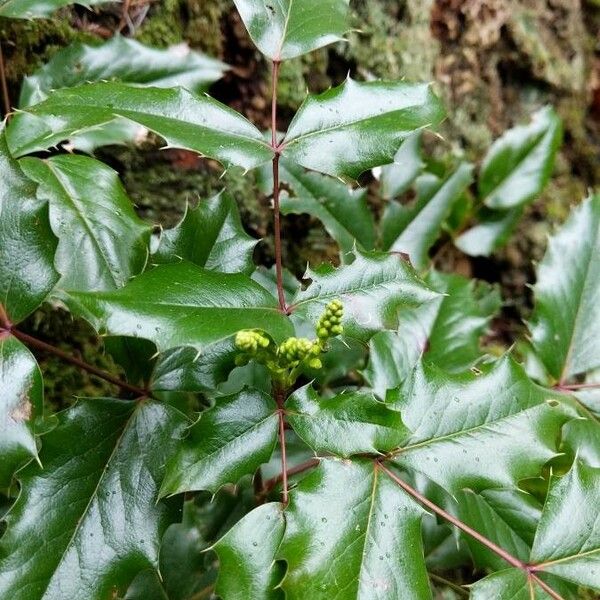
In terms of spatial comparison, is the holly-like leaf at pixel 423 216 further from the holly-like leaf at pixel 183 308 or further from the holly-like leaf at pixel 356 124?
the holly-like leaf at pixel 183 308

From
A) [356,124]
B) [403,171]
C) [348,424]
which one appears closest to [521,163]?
[403,171]

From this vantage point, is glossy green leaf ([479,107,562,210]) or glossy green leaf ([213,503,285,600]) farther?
glossy green leaf ([479,107,562,210])

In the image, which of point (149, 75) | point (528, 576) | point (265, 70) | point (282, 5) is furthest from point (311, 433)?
point (265, 70)

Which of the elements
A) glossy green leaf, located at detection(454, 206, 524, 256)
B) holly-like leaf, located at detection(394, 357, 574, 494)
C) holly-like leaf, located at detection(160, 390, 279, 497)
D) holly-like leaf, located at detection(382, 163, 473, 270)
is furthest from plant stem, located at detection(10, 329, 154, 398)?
glossy green leaf, located at detection(454, 206, 524, 256)

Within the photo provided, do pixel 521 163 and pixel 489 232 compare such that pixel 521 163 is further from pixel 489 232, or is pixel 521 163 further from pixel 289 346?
pixel 289 346

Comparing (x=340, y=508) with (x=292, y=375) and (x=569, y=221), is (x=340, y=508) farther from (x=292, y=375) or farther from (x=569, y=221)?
(x=569, y=221)

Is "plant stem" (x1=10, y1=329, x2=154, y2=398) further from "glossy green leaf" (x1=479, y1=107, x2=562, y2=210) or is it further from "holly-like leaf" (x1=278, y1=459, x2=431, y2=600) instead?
"glossy green leaf" (x1=479, y1=107, x2=562, y2=210)

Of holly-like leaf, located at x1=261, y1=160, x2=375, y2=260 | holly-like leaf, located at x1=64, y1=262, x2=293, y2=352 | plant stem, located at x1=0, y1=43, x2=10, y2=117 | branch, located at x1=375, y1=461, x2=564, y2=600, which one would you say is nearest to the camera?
holly-like leaf, located at x1=64, y1=262, x2=293, y2=352

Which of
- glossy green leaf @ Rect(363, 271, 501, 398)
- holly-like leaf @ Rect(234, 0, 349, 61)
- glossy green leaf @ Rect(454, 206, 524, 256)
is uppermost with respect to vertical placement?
holly-like leaf @ Rect(234, 0, 349, 61)
